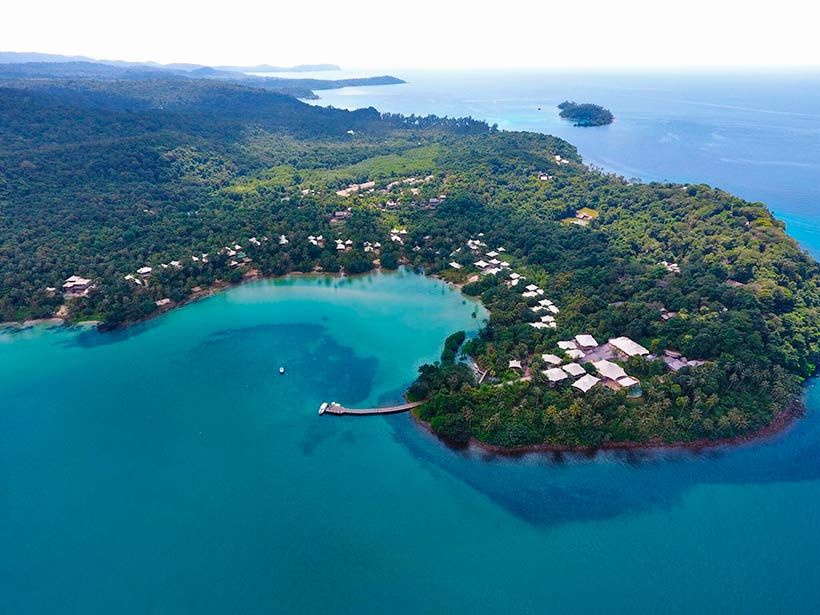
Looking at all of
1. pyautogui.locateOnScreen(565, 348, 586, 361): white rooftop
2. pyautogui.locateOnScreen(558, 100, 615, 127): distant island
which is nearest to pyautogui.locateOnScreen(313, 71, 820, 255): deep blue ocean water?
pyautogui.locateOnScreen(558, 100, 615, 127): distant island

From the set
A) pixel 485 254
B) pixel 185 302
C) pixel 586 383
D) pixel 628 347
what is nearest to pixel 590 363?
pixel 586 383

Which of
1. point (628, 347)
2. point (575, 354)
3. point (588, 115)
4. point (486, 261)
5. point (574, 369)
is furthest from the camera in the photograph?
point (588, 115)

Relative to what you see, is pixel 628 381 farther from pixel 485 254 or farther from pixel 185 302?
pixel 185 302

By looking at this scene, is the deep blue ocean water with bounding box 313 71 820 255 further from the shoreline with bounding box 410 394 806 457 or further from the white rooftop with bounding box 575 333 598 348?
the shoreline with bounding box 410 394 806 457

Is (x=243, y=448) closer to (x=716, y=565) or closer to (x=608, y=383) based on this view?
(x=608, y=383)

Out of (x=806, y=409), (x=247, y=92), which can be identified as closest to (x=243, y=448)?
(x=806, y=409)

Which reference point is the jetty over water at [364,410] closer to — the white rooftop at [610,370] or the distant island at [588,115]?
the white rooftop at [610,370]
